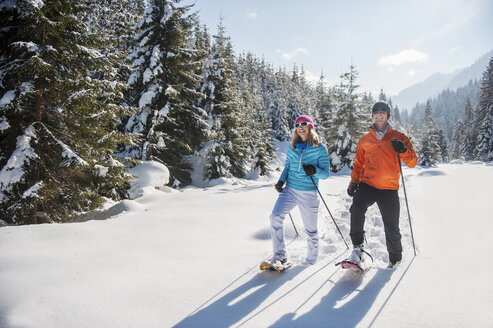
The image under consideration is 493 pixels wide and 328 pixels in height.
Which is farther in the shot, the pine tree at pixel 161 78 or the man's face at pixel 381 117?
the pine tree at pixel 161 78

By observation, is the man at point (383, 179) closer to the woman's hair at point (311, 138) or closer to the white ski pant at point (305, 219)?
the white ski pant at point (305, 219)

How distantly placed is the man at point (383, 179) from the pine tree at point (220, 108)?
14.5 m

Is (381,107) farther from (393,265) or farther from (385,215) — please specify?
(393,265)

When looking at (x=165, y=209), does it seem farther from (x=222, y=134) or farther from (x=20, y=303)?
(x=222, y=134)

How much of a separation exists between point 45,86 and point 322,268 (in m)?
7.02

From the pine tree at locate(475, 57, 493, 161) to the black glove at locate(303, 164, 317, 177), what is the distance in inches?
1726

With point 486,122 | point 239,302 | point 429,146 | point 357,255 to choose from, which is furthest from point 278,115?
point 239,302

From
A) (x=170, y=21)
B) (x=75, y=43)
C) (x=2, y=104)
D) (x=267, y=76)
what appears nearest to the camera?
(x=2, y=104)

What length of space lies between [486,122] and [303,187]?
147 ft

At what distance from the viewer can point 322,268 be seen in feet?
11.9

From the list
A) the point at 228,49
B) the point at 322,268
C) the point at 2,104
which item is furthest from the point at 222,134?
the point at 322,268

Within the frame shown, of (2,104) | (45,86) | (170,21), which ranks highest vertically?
(170,21)

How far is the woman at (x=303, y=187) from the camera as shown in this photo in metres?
3.71

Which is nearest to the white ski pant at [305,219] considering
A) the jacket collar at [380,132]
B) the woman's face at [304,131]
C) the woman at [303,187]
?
the woman at [303,187]
